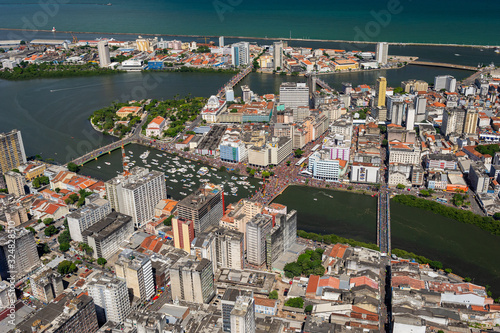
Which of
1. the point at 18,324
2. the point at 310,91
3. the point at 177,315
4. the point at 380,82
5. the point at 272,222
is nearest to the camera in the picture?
the point at 18,324

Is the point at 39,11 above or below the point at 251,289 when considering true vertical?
above

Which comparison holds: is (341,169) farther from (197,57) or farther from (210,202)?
(197,57)

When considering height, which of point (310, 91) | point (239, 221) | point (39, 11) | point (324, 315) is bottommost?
point (324, 315)

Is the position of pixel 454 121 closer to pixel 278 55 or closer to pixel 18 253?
pixel 278 55

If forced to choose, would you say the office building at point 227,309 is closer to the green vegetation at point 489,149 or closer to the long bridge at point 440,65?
the green vegetation at point 489,149

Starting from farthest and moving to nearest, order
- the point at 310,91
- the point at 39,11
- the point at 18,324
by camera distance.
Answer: the point at 39,11 → the point at 310,91 → the point at 18,324

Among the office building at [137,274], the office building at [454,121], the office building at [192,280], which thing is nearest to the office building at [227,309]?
the office building at [192,280]

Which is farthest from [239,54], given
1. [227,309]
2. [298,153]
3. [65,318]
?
[65,318]

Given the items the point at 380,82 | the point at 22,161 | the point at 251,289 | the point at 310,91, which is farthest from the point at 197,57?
the point at 251,289
